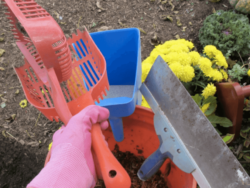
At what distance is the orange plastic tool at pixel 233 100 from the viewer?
849mm

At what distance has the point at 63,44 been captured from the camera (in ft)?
1.87

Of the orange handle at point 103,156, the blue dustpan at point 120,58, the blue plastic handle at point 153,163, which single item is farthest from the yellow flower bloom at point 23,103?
the blue plastic handle at point 153,163

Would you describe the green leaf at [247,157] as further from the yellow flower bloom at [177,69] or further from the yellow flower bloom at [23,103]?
the yellow flower bloom at [23,103]

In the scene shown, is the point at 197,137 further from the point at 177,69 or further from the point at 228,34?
the point at 228,34

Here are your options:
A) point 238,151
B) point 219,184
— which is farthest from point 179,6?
point 219,184

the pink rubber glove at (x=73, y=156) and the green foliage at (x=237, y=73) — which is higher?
the green foliage at (x=237, y=73)

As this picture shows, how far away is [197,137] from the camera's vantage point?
57 centimetres

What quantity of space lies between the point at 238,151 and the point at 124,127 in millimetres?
686

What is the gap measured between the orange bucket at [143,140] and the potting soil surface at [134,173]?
0.07 ft

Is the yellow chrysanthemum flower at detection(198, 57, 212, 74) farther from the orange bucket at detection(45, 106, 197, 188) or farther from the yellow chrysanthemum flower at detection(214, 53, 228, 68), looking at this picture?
the orange bucket at detection(45, 106, 197, 188)

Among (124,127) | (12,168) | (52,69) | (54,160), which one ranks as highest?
(52,69)

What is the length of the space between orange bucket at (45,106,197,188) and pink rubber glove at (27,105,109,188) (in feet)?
0.90

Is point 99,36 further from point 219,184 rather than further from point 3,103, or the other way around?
point 3,103

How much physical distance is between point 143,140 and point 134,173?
173 millimetres
